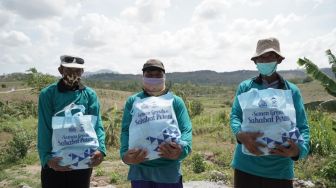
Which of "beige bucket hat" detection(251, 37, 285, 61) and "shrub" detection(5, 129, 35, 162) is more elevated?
"beige bucket hat" detection(251, 37, 285, 61)

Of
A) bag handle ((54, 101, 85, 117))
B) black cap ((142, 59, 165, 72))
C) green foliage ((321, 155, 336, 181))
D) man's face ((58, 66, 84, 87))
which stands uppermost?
black cap ((142, 59, 165, 72))

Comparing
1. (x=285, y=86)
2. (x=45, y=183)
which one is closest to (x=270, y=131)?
(x=285, y=86)

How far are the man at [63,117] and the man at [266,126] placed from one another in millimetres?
1119

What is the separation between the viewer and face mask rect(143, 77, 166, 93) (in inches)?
118

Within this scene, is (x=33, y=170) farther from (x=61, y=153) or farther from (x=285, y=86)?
(x=285, y=86)

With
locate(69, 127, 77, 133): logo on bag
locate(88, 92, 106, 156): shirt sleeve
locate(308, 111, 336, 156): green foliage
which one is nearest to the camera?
locate(69, 127, 77, 133): logo on bag

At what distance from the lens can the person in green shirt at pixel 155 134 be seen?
283 cm

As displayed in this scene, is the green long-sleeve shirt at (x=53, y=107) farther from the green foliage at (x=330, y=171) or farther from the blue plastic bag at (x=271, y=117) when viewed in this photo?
the green foliage at (x=330, y=171)

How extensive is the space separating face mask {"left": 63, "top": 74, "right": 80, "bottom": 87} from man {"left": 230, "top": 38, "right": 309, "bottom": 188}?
4.23 feet

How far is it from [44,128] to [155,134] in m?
0.96

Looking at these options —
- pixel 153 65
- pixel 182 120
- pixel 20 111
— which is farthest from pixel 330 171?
pixel 20 111

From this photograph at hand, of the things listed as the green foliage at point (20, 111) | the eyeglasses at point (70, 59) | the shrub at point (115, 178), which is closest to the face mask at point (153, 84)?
the eyeglasses at point (70, 59)

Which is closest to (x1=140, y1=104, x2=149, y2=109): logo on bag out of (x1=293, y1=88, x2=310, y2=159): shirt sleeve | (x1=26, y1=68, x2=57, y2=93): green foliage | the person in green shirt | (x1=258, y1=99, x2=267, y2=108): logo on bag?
the person in green shirt

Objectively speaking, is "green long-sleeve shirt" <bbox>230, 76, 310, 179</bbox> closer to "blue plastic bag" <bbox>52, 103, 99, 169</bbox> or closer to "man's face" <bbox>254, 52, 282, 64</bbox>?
"man's face" <bbox>254, 52, 282, 64</bbox>
